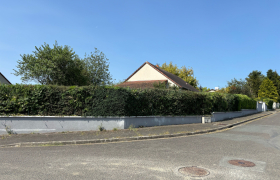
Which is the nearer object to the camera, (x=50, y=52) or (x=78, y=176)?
(x=78, y=176)

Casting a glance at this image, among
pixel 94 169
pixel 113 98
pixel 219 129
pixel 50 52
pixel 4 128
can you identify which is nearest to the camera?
pixel 94 169

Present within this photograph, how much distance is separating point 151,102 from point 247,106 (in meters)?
21.9

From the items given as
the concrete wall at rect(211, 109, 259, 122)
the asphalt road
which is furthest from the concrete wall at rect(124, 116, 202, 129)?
the asphalt road


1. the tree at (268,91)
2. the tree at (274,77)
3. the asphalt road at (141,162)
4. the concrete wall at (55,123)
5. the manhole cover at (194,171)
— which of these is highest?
the tree at (274,77)

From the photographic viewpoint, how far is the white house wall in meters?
31.0

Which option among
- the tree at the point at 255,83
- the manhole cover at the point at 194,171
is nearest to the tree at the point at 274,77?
the tree at the point at 255,83

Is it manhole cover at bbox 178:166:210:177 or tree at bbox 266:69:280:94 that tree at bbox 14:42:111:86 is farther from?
tree at bbox 266:69:280:94

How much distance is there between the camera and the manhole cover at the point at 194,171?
4618 mm

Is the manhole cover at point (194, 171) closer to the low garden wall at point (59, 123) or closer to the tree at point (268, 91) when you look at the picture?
the low garden wall at point (59, 123)

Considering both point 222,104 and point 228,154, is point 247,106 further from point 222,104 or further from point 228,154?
point 228,154

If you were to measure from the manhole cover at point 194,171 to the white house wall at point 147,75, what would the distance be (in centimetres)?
2551

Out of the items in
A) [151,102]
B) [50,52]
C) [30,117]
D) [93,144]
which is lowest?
[93,144]

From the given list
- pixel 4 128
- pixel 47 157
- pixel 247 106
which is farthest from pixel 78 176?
pixel 247 106

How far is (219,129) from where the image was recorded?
519 inches
